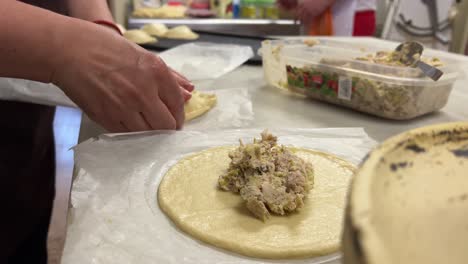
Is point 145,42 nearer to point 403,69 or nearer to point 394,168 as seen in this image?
point 403,69

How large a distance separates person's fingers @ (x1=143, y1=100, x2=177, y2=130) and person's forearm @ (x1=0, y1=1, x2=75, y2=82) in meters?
0.23

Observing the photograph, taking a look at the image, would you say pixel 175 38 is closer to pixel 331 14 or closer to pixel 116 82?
pixel 331 14

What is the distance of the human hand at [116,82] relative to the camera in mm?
832

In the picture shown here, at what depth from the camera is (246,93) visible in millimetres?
1399

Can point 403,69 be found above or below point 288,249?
above

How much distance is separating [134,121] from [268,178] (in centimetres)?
37

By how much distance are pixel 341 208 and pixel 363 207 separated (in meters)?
0.55

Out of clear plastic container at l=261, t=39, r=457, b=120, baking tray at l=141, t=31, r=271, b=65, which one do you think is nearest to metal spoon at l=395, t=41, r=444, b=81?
clear plastic container at l=261, t=39, r=457, b=120

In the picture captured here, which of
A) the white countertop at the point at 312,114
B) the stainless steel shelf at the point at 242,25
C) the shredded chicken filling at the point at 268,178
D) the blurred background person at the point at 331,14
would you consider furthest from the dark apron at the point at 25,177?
the stainless steel shelf at the point at 242,25

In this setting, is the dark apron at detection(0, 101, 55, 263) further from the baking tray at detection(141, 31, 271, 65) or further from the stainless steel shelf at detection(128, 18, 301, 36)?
the stainless steel shelf at detection(128, 18, 301, 36)

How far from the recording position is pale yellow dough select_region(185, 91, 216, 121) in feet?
3.98

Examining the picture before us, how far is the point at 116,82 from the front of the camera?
892mm

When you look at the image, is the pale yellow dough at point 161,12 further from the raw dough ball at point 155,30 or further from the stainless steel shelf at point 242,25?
the raw dough ball at point 155,30

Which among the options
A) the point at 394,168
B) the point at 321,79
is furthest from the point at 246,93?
the point at 394,168
